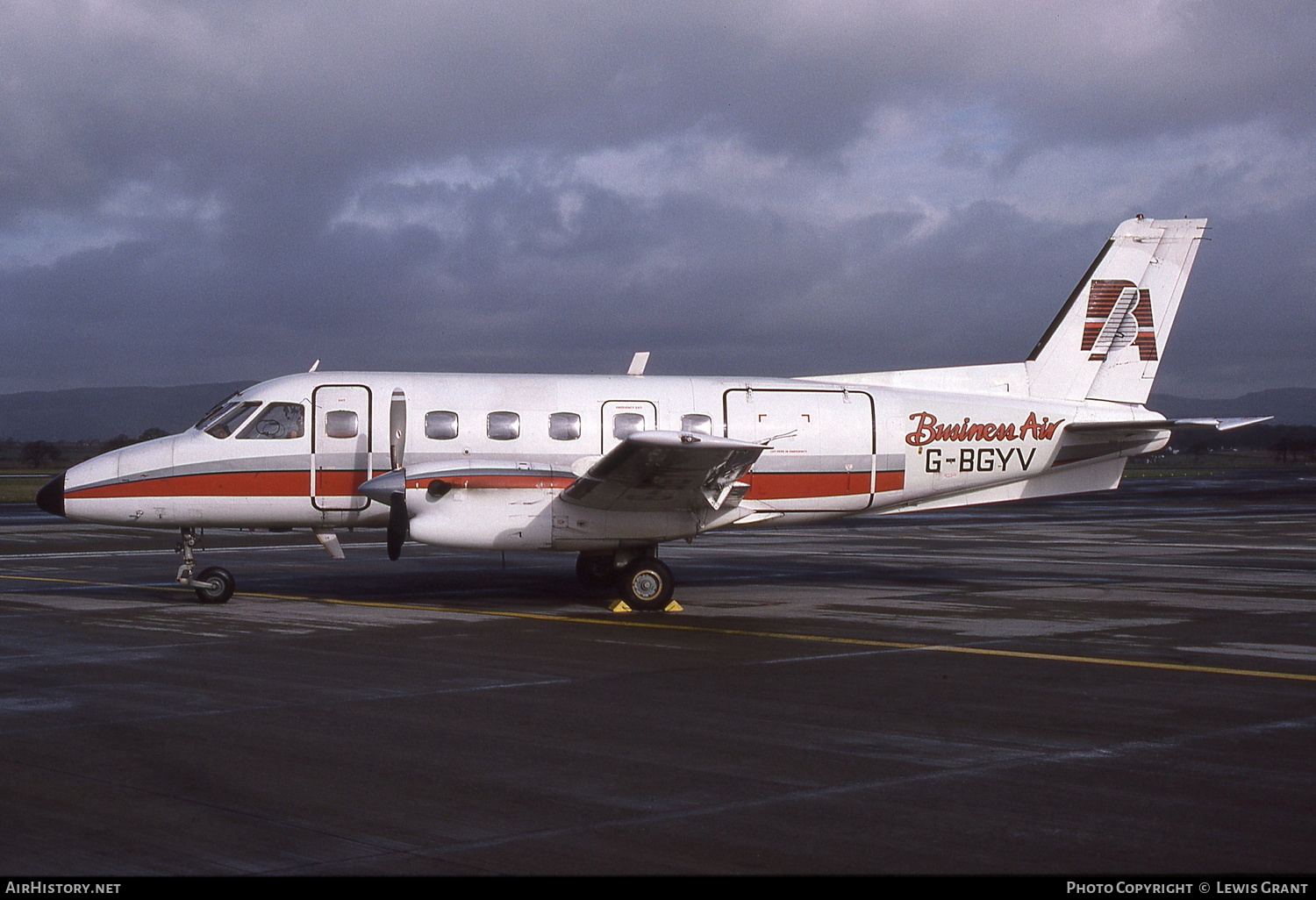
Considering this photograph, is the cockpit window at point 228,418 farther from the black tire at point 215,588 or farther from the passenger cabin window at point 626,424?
A: the passenger cabin window at point 626,424

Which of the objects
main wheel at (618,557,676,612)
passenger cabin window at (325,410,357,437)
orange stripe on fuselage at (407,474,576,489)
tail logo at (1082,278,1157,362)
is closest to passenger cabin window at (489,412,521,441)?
orange stripe on fuselage at (407,474,576,489)

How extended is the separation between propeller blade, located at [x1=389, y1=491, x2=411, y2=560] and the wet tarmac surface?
921 mm

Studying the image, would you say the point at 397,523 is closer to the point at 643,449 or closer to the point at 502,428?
the point at 502,428

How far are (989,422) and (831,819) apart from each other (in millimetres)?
12178

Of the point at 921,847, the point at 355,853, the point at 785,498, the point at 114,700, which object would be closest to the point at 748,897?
the point at 921,847

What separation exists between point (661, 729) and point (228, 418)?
10001 millimetres

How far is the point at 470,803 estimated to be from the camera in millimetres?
7066

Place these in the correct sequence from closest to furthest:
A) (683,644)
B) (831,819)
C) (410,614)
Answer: (831,819)
(683,644)
(410,614)

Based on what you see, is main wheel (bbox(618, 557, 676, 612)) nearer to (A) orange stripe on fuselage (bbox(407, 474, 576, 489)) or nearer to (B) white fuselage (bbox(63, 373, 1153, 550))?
(B) white fuselage (bbox(63, 373, 1153, 550))

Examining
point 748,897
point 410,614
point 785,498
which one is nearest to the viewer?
point 748,897

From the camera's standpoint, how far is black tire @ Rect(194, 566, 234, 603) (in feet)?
55.0

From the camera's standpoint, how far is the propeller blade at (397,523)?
15102 mm

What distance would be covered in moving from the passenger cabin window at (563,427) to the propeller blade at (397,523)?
8.29 feet

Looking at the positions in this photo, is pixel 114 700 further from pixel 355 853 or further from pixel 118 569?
pixel 118 569
